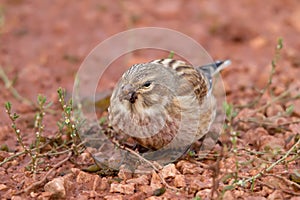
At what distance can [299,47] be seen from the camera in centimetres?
703

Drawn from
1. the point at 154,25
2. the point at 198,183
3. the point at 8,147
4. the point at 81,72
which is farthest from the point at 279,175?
the point at 154,25

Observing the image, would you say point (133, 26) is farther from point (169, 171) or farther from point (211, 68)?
point (169, 171)

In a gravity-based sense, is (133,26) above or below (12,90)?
above

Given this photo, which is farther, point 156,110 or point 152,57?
point 152,57

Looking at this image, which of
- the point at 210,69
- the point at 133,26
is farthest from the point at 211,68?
the point at 133,26

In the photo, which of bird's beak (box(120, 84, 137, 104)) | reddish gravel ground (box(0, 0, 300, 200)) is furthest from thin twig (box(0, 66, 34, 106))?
bird's beak (box(120, 84, 137, 104))

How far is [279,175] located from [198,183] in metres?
0.65

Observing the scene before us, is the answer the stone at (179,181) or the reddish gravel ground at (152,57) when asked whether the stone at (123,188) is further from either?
the stone at (179,181)

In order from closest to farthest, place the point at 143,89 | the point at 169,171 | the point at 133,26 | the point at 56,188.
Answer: the point at 56,188, the point at 169,171, the point at 143,89, the point at 133,26

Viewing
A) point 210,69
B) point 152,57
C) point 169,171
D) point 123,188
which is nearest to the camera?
point 123,188

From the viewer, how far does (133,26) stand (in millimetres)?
7359

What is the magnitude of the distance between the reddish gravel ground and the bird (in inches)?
10.4

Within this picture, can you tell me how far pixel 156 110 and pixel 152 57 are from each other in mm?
2824

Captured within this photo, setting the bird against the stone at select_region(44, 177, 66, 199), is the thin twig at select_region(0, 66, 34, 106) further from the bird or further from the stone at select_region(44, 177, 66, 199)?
the stone at select_region(44, 177, 66, 199)
